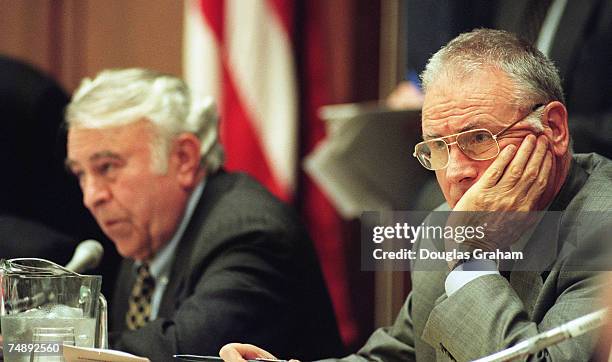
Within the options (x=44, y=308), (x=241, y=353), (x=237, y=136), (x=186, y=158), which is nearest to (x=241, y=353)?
(x=241, y=353)

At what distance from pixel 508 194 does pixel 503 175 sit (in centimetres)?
3

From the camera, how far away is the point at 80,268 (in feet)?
6.80

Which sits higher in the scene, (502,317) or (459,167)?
(459,167)

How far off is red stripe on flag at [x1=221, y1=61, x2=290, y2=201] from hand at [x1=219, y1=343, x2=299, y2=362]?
2.37 metres

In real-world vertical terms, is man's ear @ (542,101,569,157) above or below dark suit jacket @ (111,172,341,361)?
above

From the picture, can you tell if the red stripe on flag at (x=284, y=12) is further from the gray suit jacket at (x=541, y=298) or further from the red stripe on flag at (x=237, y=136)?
the gray suit jacket at (x=541, y=298)

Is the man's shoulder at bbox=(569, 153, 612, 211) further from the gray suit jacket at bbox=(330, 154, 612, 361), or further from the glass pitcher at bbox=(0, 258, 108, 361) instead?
the glass pitcher at bbox=(0, 258, 108, 361)

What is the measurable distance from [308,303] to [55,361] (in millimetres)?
886

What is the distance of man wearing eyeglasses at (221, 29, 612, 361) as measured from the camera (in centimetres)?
154

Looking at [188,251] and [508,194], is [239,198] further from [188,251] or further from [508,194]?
[508,194]

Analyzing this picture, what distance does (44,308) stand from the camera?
1.74m

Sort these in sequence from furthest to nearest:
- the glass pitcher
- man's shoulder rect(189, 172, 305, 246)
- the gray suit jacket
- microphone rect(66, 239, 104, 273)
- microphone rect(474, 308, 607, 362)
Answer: man's shoulder rect(189, 172, 305, 246) < microphone rect(66, 239, 104, 273) < the glass pitcher < the gray suit jacket < microphone rect(474, 308, 607, 362)

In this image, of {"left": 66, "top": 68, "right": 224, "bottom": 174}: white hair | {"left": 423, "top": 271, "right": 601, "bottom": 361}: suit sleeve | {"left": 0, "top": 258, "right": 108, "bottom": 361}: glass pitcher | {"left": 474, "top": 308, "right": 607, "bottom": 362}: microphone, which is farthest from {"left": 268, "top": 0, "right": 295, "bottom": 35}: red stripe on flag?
{"left": 474, "top": 308, "right": 607, "bottom": 362}: microphone

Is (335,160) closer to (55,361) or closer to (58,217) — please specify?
(58,217)
